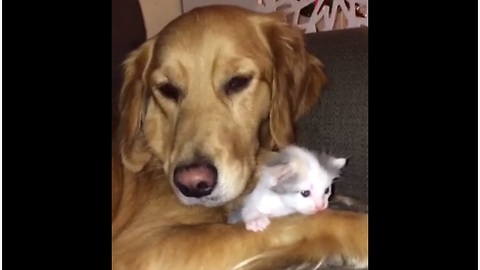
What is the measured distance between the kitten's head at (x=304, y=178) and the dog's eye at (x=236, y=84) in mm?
188

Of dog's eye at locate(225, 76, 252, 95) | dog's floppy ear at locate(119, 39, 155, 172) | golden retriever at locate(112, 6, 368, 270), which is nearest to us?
golden retriever at locate(112, 6, 368, 270)

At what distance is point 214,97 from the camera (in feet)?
4.77

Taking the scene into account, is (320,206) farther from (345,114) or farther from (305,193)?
(345,114)

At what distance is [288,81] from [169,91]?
287 millimetres

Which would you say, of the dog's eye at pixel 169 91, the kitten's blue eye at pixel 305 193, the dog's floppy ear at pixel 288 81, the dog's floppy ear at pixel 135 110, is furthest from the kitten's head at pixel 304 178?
the dog's floppy ear at pixel 135 110

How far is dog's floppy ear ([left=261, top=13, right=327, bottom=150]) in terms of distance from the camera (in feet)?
5.04

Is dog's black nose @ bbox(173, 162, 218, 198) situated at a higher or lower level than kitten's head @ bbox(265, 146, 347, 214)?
higher

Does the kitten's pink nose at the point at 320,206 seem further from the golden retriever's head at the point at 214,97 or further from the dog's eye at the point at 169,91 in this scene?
the dog's eye at the point at 169,91

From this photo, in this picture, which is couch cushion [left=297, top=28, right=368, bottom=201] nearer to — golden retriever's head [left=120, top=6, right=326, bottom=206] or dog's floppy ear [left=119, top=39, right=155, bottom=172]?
golden retriever's head [left=120, top=6, right=326, bottom=206]

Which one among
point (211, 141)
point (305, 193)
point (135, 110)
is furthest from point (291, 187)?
point (135, 110)

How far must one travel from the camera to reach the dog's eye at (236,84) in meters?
1.47

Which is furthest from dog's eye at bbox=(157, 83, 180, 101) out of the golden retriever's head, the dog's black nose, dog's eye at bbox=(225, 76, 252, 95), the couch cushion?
the couch cushion
